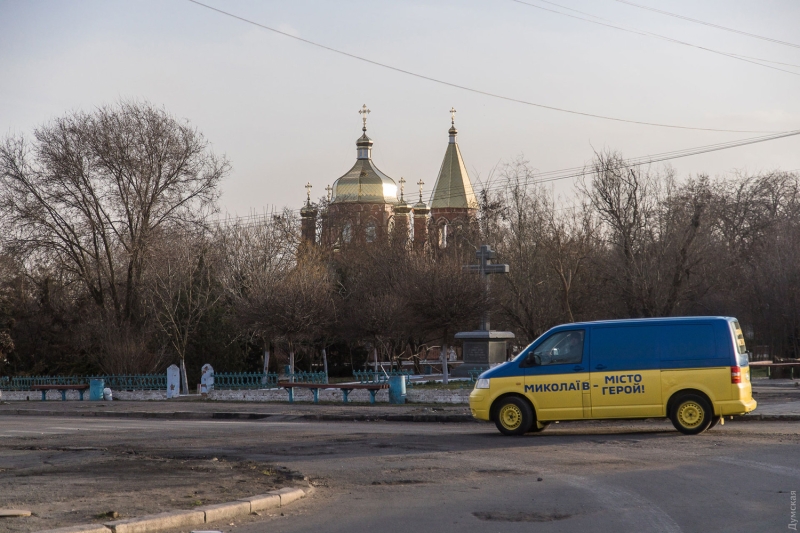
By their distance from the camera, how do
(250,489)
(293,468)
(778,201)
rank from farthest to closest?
(778,201) < (293,468) < (250,489)

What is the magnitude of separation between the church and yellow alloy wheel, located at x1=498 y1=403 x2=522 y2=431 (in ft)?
110

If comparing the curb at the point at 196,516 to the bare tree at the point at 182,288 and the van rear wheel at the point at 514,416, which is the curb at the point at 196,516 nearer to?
the van rear wheel at the point at 514,416

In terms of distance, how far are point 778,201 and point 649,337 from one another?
45.8 metres

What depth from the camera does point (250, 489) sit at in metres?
9.75

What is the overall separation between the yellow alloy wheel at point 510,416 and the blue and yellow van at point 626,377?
0.06 ft

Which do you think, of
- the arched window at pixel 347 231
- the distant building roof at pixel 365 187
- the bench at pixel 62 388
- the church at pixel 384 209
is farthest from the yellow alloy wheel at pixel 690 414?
the distant building roof at pixel 365 187

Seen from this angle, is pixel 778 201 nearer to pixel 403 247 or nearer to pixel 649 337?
pixel 403 247

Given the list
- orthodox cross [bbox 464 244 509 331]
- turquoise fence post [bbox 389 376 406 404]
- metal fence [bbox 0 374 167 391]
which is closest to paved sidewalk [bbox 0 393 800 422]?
turquoise fence post [bbox 389 376 406 404]

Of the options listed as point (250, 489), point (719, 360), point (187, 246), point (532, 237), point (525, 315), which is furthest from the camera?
point (532, 237)

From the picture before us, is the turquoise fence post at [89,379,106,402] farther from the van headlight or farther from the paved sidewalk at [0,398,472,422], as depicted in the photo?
the van headlight

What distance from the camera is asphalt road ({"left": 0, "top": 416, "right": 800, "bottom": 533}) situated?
812 centimetres

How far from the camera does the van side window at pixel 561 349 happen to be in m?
15.0

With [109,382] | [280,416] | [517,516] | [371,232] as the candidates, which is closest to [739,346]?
[517,516]

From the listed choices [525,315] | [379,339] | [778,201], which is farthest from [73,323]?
[778,201]
